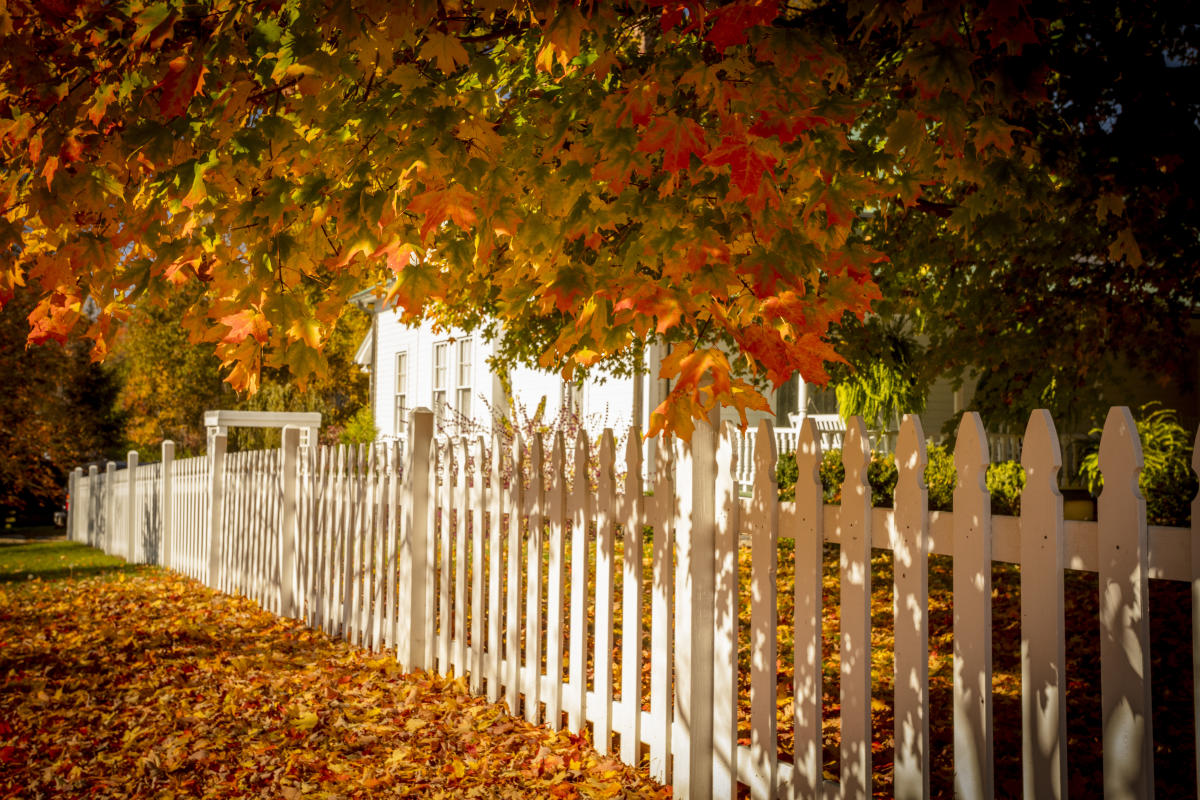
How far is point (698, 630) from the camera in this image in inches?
147

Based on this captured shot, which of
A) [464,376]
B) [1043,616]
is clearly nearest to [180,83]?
[1043,616]

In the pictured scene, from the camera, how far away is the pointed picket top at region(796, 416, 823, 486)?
328cm

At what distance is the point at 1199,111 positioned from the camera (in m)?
5.63

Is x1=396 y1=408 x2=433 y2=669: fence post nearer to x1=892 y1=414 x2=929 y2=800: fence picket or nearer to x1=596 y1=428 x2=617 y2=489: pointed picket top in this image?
x1=596 y1=428 x2=617 y2=489: pointed picket top

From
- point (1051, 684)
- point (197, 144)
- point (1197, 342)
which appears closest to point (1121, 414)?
point (1051, 684)

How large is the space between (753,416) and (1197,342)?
26.4 feet

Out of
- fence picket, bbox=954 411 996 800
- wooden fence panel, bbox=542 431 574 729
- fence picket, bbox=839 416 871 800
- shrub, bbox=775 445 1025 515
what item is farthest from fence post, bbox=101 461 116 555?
fence picket, bbox=954 411 996 800

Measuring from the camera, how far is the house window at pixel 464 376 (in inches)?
784

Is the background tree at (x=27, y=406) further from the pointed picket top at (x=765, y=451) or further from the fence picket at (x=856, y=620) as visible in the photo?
the fence picket at (x=856, y=620)

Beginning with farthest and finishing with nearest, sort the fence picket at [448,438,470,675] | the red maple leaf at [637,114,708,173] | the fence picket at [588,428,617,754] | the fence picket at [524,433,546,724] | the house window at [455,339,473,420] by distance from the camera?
the house window at [455,339,473,420], the fence picket at [448,438,470,675], the fence picket at [524,433,546,724], the fence picket at [588,428,617,754], the red maple leaf at [637,114,708,173]

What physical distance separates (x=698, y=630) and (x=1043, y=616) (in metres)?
1.44

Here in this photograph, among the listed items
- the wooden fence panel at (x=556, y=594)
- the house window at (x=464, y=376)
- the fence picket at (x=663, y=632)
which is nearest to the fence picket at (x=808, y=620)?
the fence picket at (x=663, y=632)

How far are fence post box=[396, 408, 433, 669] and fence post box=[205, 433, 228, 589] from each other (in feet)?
16.6

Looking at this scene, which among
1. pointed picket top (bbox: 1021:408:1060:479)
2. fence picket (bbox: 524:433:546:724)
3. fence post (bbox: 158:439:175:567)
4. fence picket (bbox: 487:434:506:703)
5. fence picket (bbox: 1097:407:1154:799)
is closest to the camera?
fence picket (bbox: 1097:407:1154:799)
